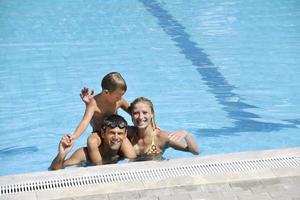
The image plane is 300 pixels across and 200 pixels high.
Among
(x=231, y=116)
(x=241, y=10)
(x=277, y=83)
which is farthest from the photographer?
(x=241, y=10)

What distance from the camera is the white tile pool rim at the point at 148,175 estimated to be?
14.6 ft

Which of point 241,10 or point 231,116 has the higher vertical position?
point 241,10

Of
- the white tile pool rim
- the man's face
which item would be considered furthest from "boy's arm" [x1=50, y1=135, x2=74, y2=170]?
the man's face

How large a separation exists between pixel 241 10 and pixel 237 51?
1861mm

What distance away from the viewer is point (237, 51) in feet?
28.4

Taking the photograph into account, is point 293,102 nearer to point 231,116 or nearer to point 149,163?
point 231,116

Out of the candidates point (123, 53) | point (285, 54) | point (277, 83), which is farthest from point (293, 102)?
point (123, 53)

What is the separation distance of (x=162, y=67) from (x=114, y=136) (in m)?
3.11

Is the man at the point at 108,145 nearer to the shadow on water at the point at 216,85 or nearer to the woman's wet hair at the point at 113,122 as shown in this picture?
the woman's wet hair at the point at 113,122

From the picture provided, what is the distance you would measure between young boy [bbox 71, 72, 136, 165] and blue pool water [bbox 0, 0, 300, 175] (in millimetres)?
726

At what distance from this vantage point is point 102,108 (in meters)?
5.67

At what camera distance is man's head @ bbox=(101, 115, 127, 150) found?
16.9ft

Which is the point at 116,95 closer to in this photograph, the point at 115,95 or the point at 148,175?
Answer: the point at 115,95

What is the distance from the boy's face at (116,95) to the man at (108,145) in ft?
0.96
